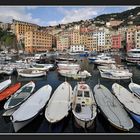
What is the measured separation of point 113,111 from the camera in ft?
14.3

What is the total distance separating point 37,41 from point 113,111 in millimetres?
15609

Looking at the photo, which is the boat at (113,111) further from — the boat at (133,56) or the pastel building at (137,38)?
the pastel building at (137,38)

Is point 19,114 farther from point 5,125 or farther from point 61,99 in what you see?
point 61,99

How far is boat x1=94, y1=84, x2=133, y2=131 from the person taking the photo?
3.77m

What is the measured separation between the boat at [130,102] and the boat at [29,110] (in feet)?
5.62

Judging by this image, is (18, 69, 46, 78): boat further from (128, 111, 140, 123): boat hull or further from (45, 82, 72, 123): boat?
(128, 111, 140, 123): boat hull

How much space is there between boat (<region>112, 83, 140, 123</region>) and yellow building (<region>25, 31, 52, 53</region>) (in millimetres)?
12446

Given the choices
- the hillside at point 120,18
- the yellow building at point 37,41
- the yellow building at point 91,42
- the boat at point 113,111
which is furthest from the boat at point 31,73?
the yellow building at point 91,42

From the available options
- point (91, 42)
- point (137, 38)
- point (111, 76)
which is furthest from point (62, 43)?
point (111, 76)

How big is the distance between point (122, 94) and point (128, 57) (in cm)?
1047

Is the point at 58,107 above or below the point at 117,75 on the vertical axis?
below

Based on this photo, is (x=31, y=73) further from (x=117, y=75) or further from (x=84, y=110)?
(x=84, y=110)

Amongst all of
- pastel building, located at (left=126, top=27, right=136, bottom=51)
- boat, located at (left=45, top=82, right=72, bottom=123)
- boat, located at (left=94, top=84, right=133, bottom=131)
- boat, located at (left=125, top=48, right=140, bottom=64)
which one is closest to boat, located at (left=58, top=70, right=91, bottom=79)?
boat, located at (left=45, top=82, right=72, bottom=123)

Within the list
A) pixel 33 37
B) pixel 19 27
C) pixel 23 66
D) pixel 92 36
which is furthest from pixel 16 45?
pixel 23 66
